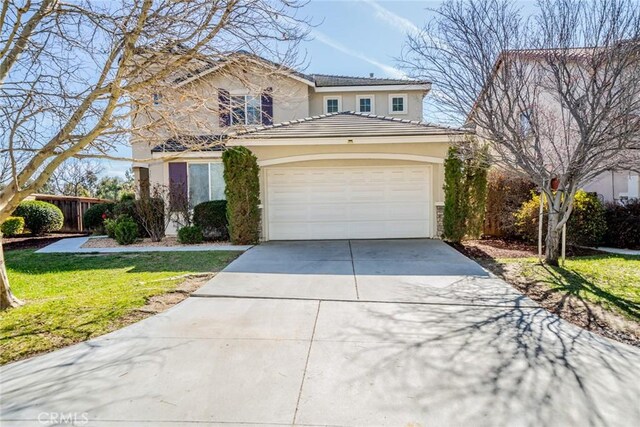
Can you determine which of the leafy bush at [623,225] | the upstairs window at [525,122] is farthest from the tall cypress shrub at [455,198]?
the leafy bush at [623,225]

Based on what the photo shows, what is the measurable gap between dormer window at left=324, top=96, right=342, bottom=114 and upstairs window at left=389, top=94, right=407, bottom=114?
2.62 m

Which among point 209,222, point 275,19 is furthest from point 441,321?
point 209,222

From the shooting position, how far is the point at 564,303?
5.63 metres

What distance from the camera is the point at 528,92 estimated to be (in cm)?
799

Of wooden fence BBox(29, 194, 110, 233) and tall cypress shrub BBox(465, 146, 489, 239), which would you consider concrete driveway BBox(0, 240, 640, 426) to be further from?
wooden fence BBox(29, 194, 110, 233)

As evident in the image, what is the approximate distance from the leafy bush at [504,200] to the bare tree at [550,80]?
312 centimetres

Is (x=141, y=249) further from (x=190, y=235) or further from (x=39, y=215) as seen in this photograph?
(x=39, y=215)

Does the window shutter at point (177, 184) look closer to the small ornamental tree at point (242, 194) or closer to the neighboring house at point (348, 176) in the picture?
the neighboring house at point (348, 176)

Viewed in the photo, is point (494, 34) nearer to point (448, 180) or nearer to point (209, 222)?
point (448, 180)

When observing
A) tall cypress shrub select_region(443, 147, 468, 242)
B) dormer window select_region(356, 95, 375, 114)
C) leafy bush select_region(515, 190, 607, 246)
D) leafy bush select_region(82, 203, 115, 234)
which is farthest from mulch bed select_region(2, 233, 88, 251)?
leafy bush select_region(515, 190, 607, 246)

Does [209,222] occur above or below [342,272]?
above

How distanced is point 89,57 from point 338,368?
19.2 feet

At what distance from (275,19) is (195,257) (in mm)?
5991

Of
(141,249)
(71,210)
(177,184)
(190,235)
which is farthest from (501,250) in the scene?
(71,210)
